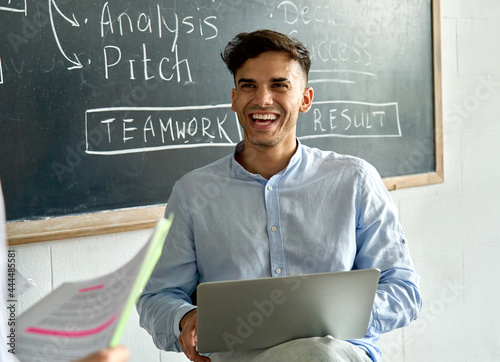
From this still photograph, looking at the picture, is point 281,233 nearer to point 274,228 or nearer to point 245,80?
point 274,228

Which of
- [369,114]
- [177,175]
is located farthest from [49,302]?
[369,114]

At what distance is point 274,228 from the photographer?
5.86 ft

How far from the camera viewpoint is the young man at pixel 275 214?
5.79ft

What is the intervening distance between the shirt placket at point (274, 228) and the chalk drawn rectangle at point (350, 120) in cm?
65

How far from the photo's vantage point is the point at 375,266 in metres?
1.77

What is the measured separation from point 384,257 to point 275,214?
32cm

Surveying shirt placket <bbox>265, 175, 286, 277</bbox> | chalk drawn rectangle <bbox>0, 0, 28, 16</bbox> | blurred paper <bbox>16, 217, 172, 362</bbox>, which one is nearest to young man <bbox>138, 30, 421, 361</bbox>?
shirt placket <bbox>265, 175, 286, 277</bbox>

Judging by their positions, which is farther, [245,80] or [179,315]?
[245,80]

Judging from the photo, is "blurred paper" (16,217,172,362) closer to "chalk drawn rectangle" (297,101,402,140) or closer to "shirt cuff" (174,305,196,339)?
"shirt cuff" (174,305,196,339)

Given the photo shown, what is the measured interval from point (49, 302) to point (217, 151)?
4.37 feet

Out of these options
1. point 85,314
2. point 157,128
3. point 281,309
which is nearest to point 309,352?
point 281,309

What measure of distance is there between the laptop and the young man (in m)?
0.25

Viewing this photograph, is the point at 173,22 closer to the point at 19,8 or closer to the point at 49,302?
the point at 19,8

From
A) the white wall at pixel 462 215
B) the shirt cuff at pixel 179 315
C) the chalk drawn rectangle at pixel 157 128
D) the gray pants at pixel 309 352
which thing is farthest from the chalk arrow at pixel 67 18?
the white wall at pixel 462 215
